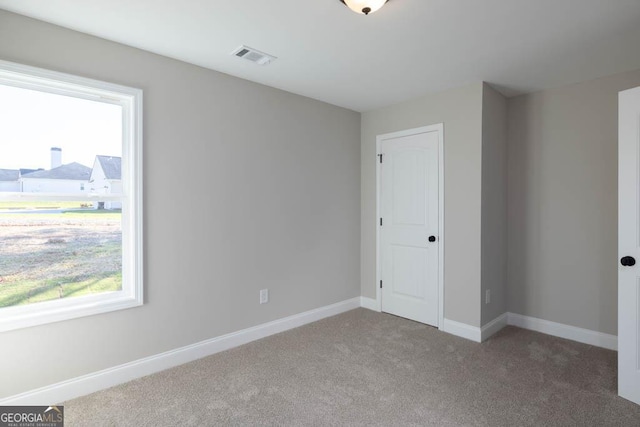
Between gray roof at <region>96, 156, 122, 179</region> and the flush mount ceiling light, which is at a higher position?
the flush mount ceiling light

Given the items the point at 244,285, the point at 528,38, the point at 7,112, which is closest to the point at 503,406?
the point at 244,285

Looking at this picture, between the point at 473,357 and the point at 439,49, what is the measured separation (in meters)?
2.53

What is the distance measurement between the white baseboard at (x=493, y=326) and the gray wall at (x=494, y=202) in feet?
0.15

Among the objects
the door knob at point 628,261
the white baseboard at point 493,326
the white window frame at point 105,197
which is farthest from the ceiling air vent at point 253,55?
the white baseboard at point 493,326

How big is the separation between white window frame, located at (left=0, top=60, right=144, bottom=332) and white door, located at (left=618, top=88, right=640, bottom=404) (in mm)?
3413

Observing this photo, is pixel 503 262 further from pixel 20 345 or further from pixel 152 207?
pixel 20 345

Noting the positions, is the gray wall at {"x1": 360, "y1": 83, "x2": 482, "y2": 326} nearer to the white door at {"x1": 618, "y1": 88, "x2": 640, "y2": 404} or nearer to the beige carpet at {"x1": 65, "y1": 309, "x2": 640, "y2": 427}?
the beige carpet at {"x1": 65, "y1": 309, "x2": 640, "y2": 427}

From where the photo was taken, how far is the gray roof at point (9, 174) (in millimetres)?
2125

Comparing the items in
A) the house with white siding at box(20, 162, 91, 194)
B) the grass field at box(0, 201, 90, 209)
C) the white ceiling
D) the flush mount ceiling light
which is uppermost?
the white ceiling

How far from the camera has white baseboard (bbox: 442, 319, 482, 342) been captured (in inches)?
126

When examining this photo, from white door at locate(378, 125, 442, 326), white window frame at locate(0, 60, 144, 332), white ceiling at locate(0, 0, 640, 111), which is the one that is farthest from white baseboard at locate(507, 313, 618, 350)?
white window frame at locate(0, 60, 144, 332)

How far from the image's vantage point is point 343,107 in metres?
4.02

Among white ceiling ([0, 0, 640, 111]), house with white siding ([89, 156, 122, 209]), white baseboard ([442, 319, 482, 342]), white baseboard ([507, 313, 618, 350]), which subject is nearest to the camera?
white ceiling ([0, 0, 640, 111])

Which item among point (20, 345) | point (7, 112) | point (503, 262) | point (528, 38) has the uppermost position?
point (528, 38)
